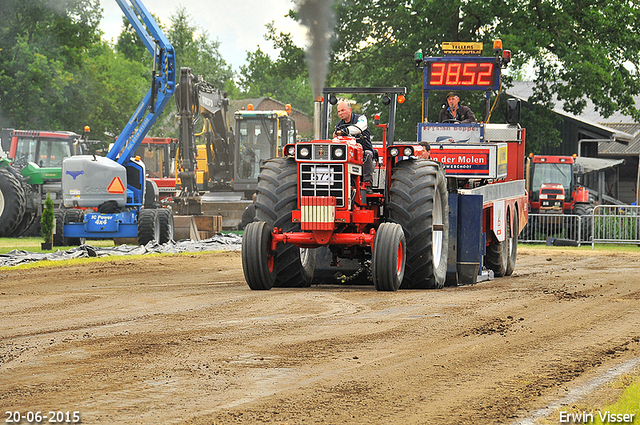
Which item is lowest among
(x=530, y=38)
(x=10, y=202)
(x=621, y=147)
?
(x=10, y=202)

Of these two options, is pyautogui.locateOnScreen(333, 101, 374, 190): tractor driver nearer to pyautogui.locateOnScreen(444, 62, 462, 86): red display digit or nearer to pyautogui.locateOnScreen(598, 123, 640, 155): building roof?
pyautogui.locateOnScreen(444, 62, 462, 86): red display digit

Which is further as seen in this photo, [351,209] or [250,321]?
[351,209]

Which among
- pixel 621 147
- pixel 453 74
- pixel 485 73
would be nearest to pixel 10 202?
pixel 453 74

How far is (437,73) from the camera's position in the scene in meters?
16.1

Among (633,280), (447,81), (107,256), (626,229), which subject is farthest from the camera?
(626,229)

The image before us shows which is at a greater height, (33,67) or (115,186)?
(33,67)

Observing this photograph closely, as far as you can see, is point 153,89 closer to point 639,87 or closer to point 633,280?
point 633,280

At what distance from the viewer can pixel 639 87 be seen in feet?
101

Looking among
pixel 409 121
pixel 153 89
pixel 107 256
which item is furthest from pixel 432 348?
pixel 409 121

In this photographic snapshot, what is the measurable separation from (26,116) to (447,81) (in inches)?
1147

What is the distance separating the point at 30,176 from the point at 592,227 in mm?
16515

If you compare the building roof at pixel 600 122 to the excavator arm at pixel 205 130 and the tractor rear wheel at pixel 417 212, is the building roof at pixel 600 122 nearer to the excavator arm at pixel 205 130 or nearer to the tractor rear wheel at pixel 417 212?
the excavator arm at pixel 205 130

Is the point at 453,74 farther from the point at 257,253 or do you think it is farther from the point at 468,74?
the point at 257,253

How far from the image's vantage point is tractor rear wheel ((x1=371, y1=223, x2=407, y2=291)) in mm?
9906
